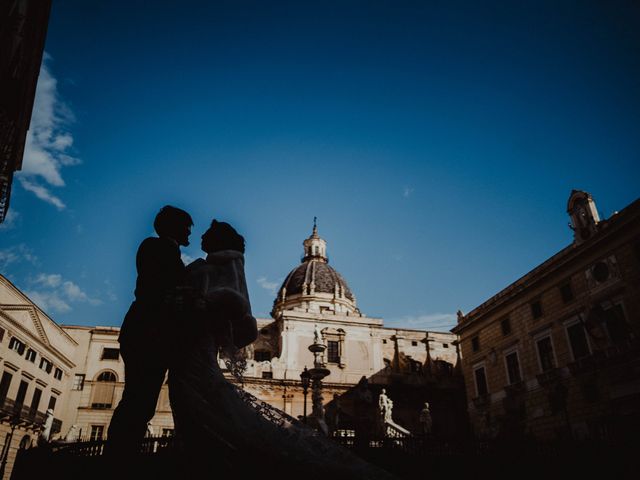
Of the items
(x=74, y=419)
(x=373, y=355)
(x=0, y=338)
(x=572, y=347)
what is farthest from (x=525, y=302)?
(x=74, y=419)

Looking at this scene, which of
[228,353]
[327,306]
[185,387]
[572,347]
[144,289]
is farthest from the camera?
[327,306]

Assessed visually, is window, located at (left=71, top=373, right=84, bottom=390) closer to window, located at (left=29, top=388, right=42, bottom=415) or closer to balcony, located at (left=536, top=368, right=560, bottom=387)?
window, located at (left=29, top=388, right=42, bottom=415)

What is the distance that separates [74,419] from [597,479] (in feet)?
116

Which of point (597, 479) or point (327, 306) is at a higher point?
point (327, 306)

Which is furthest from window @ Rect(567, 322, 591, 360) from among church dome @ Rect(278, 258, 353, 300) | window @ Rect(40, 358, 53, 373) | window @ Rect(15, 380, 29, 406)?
window @ Rect(40, 358, 53, 373)

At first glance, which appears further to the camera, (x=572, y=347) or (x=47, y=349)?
(x=47, y=349)

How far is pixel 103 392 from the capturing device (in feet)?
112

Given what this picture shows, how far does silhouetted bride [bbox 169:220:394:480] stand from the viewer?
2666mm

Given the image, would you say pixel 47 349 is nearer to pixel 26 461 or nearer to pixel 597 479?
pixel 26 461

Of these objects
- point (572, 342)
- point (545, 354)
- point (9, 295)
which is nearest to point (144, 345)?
point (572, 342)

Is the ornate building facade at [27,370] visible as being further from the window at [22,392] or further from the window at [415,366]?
the window at [415,366]

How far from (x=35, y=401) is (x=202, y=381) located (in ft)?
114

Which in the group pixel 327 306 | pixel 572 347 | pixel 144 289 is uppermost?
pixel 327 306

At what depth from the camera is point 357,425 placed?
3133 cm
